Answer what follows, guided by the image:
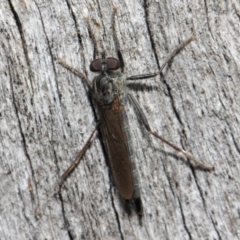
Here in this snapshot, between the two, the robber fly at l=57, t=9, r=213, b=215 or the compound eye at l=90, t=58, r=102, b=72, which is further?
the compound eye at l=90, t=58, r=102, b=72

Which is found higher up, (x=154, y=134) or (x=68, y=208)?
(x=154, y=134)

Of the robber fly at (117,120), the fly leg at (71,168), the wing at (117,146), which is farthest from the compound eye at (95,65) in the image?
the fly leg at (71,168)

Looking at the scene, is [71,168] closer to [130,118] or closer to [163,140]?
[130,118]

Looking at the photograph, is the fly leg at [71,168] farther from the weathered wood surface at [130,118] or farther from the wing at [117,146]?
the wing at [117,146]

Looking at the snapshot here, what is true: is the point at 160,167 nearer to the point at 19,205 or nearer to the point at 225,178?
the point at 225,178

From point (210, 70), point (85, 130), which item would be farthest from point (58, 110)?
point (210, 70)

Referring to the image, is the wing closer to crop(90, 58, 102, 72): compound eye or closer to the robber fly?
the robber fly

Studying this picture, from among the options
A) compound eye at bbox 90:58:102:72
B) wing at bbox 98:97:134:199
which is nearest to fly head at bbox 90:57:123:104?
compound eye at bbox 90:58:102:72

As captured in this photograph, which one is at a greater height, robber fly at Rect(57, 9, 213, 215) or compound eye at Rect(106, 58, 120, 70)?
compound eye at Rect(106, 58, 120, 70)
